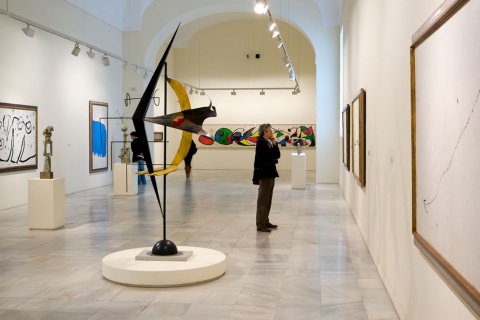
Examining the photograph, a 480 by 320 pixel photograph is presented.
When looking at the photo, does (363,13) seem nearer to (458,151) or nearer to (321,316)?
(321,316)

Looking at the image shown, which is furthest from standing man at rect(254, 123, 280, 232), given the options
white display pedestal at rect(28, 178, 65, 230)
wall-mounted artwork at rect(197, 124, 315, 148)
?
wall-mounted artwork at rect(197, 124, 315, 148)

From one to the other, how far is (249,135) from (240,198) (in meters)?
14.2

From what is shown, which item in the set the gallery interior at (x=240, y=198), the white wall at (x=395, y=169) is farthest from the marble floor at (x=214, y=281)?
the white wall at (x=395, y=169)

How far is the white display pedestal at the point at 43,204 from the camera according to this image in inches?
440

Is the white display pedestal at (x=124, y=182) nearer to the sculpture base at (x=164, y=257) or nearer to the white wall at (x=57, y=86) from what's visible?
the white wall at (x=57, y=86)

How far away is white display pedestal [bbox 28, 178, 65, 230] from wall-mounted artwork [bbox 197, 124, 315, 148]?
19.0 meters

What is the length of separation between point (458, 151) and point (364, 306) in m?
3.21

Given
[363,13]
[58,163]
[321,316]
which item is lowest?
[321,316]

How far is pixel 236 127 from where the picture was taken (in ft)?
102

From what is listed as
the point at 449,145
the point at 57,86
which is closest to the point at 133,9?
the point at 57,86

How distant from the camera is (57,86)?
1734 cm

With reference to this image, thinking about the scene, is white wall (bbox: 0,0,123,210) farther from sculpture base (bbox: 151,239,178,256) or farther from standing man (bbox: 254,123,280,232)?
sculpture base (bbox: 151,239,178,256)

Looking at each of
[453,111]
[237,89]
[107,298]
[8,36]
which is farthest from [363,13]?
[237,89]

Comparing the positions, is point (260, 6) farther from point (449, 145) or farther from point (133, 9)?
point (133, 9)
